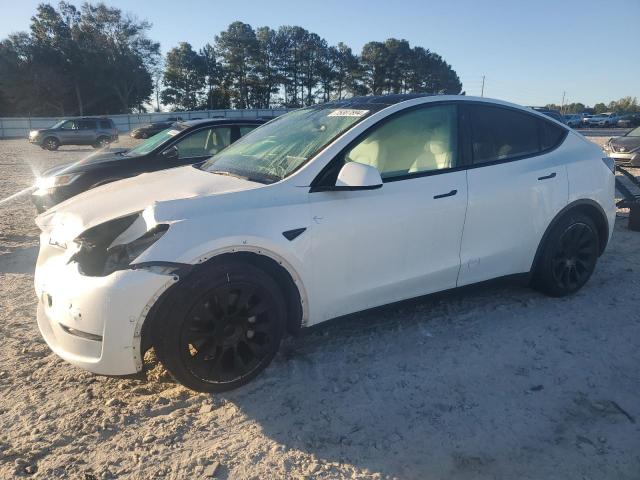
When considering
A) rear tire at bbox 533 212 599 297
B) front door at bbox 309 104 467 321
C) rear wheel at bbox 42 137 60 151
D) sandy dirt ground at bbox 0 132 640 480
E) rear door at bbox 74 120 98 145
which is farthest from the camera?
rear door at bbox 74 120 98 145

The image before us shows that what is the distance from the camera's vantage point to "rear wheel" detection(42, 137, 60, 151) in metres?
26.1

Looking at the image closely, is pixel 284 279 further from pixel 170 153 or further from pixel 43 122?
pixel 43 122

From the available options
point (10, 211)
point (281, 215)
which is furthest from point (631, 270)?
point (10, 211)

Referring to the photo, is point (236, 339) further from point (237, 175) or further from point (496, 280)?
point (496, 280)

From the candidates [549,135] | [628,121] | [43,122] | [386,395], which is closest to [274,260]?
[386,395]

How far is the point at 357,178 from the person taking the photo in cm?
294

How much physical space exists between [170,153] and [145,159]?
0.35 m

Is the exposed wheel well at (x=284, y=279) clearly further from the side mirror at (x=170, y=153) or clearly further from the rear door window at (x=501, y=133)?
the side mirror at (x=170, y=153)

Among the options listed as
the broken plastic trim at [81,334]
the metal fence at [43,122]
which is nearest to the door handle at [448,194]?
the broken plastic trim at [81,334]

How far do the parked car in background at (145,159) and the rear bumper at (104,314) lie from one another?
446 centimetres

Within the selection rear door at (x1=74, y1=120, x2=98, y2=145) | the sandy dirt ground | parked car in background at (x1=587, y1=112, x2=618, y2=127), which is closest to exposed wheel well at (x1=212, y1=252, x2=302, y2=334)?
the sandy dirt ground

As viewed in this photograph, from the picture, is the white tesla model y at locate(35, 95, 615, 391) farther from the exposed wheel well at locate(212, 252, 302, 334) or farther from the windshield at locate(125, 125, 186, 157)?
the windshield at locate(125, 125, 186, 157)

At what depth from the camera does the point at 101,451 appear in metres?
2.48

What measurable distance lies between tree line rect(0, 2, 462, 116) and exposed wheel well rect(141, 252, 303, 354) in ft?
197
